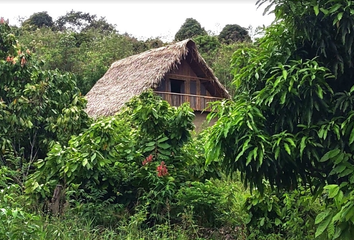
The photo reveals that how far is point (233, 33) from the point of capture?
26016 millimetres

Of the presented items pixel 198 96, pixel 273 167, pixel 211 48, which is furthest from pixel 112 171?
pixel 211 48

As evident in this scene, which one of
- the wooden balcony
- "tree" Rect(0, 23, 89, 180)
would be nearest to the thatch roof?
the wooden balcony

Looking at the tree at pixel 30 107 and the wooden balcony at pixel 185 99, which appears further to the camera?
the wooden balcony at pixel 185 99

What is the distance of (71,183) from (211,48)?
19090 mm

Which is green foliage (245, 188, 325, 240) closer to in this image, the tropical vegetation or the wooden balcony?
the tropical vegetation

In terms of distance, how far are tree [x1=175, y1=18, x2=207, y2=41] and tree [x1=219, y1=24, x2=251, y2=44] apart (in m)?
1.57

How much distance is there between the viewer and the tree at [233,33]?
1018 inches

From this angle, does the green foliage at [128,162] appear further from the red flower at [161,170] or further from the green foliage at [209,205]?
the green foliage at [209,205]

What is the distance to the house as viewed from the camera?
13.1m

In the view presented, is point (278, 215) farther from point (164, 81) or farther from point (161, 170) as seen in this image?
point (164, 81)

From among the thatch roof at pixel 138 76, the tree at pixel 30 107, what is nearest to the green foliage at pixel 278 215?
the tree at pixel 30 107

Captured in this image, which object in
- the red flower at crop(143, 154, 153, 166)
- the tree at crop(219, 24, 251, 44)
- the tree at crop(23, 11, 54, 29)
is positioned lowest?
the red flower at crop(143, 154, 153, 166)

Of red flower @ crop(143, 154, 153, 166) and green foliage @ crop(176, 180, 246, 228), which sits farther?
red flower @ crop(143, 154, 153, 166)

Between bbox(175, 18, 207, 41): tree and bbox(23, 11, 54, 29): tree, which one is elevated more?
bbox(23, 11, 54, 29): tree
